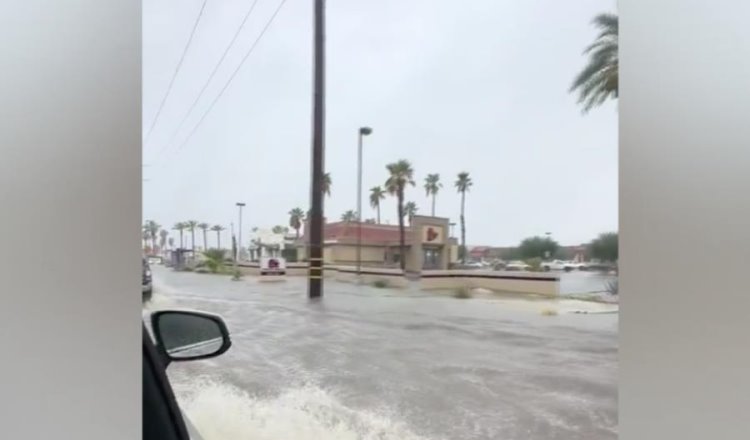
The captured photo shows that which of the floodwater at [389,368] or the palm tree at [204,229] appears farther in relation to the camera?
the palm tree at [204,229]

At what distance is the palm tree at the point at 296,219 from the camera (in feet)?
8.14

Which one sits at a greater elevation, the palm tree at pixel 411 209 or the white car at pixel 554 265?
the palm tree at pixel 411 209

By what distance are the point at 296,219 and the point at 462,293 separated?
85cm

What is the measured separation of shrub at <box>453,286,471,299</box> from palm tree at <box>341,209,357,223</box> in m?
0.59

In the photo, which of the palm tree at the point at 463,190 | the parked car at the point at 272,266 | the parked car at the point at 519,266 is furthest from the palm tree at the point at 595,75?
the parked car at the point at 272,266

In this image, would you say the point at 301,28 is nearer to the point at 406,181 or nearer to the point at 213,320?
the point at 406,181

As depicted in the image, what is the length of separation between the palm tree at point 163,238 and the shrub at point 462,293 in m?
1.30

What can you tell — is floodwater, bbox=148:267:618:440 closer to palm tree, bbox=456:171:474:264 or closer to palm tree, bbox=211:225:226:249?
palm tree, bbox=211:225:226:249

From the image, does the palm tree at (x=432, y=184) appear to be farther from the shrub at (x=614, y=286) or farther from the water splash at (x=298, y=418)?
the shrub at (x=614, y=286)

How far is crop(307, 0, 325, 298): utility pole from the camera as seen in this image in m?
2.42

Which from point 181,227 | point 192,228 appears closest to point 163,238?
point 181,227

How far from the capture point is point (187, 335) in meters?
0.86
